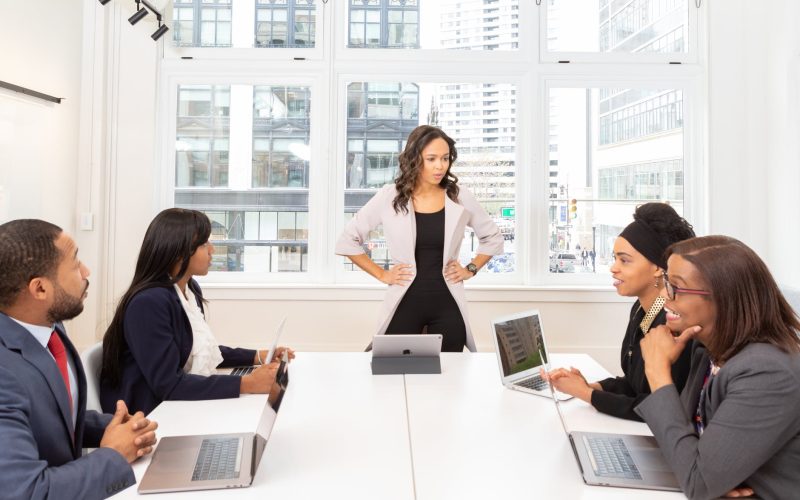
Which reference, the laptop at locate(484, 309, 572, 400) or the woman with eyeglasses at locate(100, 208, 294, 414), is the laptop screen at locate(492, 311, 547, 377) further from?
the woman with eyeglasses at locate(100, 208, 294, 414)

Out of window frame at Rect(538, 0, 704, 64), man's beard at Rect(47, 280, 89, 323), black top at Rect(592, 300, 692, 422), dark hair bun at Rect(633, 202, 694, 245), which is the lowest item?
black top at Rect(592, 300, 692, 422)

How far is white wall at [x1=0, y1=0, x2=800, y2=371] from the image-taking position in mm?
3682

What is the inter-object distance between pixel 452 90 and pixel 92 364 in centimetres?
291

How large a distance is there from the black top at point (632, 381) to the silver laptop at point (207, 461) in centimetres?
96

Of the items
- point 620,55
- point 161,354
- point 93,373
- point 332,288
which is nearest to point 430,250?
point 332,288

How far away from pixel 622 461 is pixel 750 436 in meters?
0.31

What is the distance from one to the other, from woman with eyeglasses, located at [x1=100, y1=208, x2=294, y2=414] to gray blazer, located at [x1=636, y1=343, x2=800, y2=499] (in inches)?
48.0

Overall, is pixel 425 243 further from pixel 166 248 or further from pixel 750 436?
pixel 750 436

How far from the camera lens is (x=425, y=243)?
9.34ft

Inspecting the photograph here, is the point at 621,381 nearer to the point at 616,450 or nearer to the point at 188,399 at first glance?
the point at 616,450

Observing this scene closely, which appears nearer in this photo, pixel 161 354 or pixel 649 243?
pixel 161 354

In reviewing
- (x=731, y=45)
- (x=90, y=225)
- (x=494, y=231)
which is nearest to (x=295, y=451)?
(x=494, y=231)

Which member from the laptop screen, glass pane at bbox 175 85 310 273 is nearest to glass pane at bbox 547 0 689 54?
glass pane at bbox 175 85 310 273

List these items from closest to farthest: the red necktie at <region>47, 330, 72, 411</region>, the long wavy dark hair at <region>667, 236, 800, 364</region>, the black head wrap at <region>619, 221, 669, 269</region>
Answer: the long wavy dark hair at <region>667, 236, 800, 364</region>, the red necktie at <region>47, 330, 72, 411</region>, the black head wrap at <region>619, 221, 669, 269</region>
